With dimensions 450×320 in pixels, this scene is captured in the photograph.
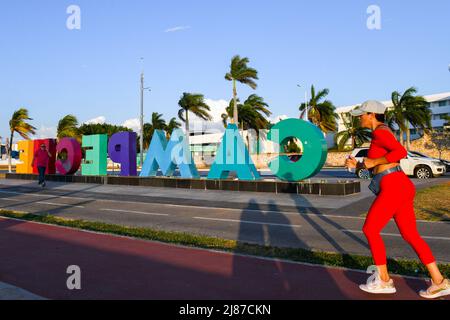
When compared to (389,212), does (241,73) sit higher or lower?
higher

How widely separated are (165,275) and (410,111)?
187ft

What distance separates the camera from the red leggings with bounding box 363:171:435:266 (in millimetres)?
4473

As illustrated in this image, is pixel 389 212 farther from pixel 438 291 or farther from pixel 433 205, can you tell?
pixel 433 205

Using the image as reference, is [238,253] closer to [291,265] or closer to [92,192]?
[291,265]

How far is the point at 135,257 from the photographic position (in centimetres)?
668

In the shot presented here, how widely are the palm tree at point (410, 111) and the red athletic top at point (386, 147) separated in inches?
2158

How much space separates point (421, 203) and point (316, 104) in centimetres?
4741

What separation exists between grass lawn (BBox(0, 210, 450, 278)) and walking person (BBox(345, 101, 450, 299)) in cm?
113

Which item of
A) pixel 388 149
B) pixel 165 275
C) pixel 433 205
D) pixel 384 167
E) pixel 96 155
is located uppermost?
pixel 96 155

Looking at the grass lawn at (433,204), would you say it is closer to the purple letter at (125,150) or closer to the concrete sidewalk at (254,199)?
the concrete sidewalk at (254,199)

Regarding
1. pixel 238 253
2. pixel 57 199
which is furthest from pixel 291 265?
pixel 57 199

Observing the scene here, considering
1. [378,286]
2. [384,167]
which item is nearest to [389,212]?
[384,167]

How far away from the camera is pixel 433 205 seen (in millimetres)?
12516

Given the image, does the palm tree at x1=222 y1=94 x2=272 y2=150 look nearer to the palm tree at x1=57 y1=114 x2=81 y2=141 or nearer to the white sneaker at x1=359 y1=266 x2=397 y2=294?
the palm tree at x1=57 y1=114 x2=81 y2=141
